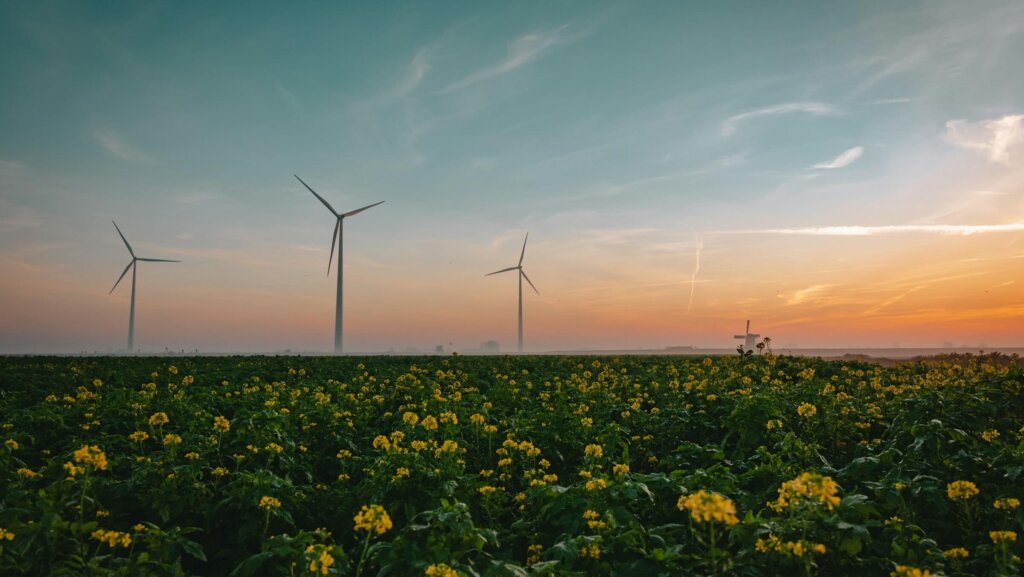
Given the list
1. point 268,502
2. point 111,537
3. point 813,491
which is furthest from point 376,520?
point 813,491

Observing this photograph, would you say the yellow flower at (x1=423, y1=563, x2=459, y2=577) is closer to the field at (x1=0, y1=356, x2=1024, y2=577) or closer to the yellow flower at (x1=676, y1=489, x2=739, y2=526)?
the field at (x1=0, y1=356, x2=1024, y2=577)

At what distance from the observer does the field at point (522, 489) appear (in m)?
5.17

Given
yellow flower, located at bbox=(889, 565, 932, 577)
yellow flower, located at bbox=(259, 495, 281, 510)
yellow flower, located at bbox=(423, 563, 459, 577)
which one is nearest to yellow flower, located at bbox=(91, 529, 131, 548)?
yellow flower, located at bbox=(259, 495, 281, 510)

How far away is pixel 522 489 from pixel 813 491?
545 cm

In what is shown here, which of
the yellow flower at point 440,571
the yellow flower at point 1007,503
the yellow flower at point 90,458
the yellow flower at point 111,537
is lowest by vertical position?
the yellow flower at point 111,537

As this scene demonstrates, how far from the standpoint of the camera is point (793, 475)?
7512 millimetres

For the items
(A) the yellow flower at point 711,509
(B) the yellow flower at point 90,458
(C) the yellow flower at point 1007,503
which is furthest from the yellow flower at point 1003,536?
(B) the yellow flower at point 90,458

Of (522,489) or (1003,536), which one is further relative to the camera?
(522,489)

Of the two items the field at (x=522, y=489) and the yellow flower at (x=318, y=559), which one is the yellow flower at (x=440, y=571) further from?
the yellow flower at (x=318, y=559)

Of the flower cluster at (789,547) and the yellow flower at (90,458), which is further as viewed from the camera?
the yellow flower at (90,458)

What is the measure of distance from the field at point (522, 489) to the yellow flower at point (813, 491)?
0.08 ft

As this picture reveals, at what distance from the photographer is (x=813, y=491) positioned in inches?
185

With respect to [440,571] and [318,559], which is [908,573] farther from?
[318,559]

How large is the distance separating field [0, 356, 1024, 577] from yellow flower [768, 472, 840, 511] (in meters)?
0.02
